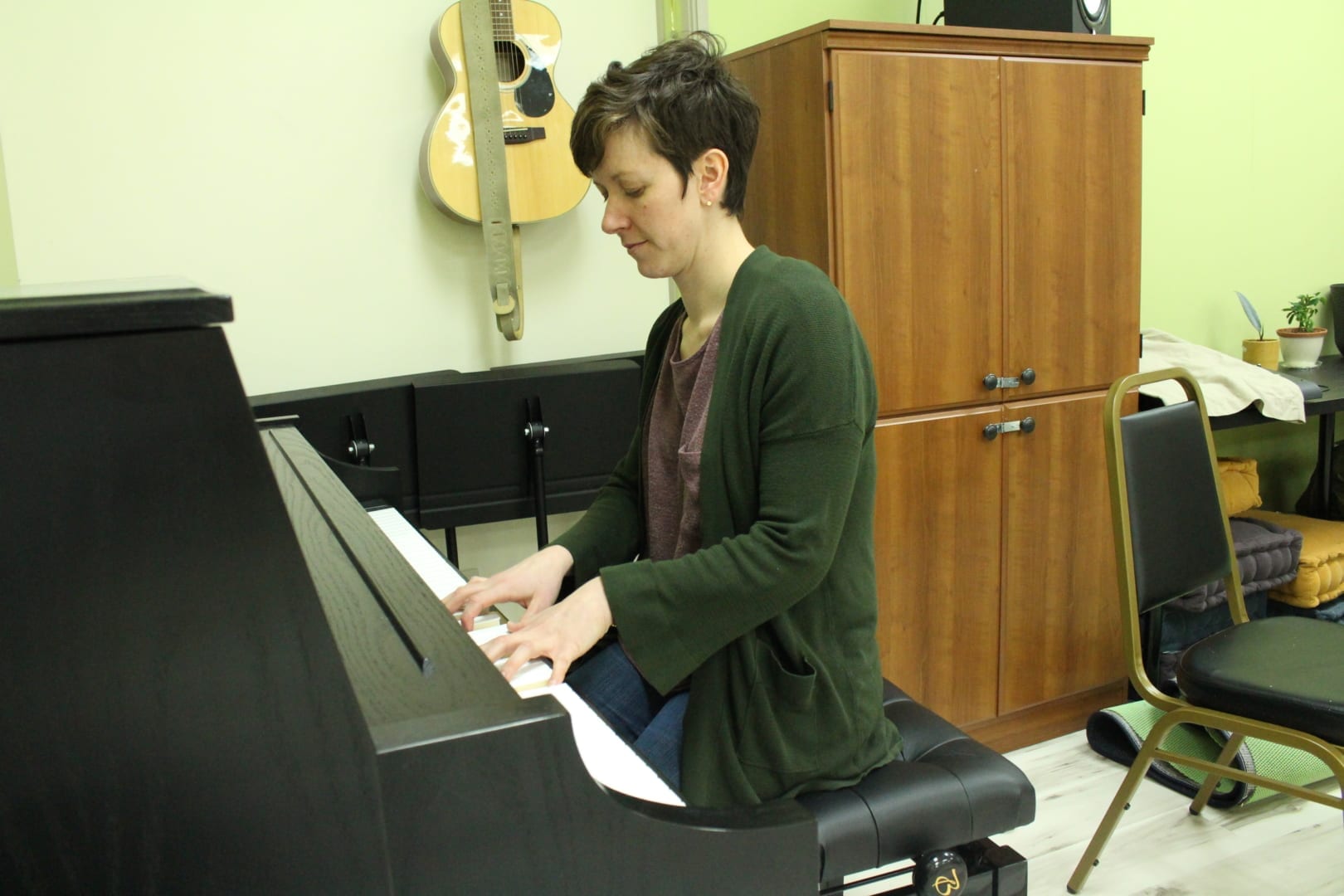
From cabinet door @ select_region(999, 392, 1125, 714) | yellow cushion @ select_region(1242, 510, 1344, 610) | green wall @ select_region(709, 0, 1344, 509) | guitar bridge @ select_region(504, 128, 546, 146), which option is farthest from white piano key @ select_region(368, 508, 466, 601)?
green wall @ select_region(709, 0, 1344, 509)

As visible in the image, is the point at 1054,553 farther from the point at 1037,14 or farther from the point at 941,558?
the point at 1037,14

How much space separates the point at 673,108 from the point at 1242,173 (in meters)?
2.73

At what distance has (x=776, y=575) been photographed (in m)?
1.12

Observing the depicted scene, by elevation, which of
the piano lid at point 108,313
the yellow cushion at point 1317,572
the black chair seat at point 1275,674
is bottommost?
the yellow cushion at point 1317,572

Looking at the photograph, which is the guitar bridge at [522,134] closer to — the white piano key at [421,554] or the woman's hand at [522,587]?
the white piano key at [421,554]

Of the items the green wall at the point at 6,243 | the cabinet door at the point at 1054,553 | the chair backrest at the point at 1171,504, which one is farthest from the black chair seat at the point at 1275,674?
the green wall at the point at 6,243

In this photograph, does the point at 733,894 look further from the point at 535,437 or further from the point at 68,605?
the point at 535,437

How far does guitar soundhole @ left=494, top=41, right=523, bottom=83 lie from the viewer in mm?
2189

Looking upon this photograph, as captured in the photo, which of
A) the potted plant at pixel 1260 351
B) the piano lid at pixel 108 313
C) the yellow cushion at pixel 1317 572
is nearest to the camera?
the piano lid at pixel 108 313

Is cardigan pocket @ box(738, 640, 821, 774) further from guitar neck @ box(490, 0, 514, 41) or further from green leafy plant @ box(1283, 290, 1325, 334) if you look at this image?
green leafy plant @ box(1283, 290, 1325, 334)

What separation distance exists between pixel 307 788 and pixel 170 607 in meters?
0.12

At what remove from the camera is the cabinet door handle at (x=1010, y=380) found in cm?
236

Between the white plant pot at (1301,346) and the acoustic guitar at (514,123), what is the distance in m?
2.12

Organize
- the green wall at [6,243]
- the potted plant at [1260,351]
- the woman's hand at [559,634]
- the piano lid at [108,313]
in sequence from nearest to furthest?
the piano lid at [108,313]
the woman's hand at [559,634]
the green wall at [6,243]
the potted plant at [1260,351]
